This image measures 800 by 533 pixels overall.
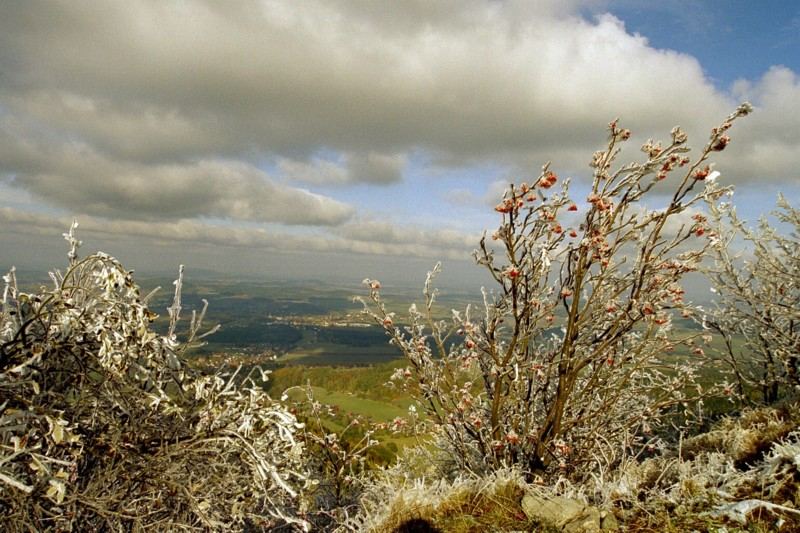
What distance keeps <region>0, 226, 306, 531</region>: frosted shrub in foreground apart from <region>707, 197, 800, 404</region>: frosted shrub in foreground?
740cm

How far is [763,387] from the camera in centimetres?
727

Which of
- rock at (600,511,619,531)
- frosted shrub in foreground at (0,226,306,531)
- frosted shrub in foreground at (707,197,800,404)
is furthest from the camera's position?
frosted shrub in foreground at (707,197,800,404)

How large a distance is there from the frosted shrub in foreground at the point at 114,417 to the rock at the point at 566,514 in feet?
7.01

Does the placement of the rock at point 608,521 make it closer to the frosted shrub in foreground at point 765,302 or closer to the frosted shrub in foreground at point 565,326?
the frosted shrub in foreground at point 565,326

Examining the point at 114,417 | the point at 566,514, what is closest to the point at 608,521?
the point at 566,514

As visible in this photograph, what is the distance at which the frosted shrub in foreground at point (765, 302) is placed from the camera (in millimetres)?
6578

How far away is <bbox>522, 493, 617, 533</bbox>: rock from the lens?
3383mm

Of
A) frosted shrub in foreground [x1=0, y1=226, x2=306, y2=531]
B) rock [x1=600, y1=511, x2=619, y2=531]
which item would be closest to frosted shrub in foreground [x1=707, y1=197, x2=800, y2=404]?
rock [x1=600, y1=511, x2=619, y2=531]

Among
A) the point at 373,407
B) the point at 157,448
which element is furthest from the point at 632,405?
the point at 373,407

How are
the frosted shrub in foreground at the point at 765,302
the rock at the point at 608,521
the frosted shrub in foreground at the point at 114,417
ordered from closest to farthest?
the frosted shrub in foreground at the point at 114,417 < the rock at the point at 608,521 < the frosted shrub in foreground at the point at 765,302

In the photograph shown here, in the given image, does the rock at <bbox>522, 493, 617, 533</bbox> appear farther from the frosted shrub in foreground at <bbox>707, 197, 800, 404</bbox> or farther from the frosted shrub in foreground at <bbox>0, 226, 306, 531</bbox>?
the frosted shrub in foreground at <bbox>707, 197, 800, 404</bbox>

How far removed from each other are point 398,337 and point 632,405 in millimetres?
3947

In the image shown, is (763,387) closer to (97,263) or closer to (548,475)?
(548,475)

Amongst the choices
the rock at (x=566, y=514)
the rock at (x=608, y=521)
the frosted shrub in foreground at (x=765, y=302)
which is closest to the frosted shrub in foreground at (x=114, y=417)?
the rock at (x=566, y=514)
